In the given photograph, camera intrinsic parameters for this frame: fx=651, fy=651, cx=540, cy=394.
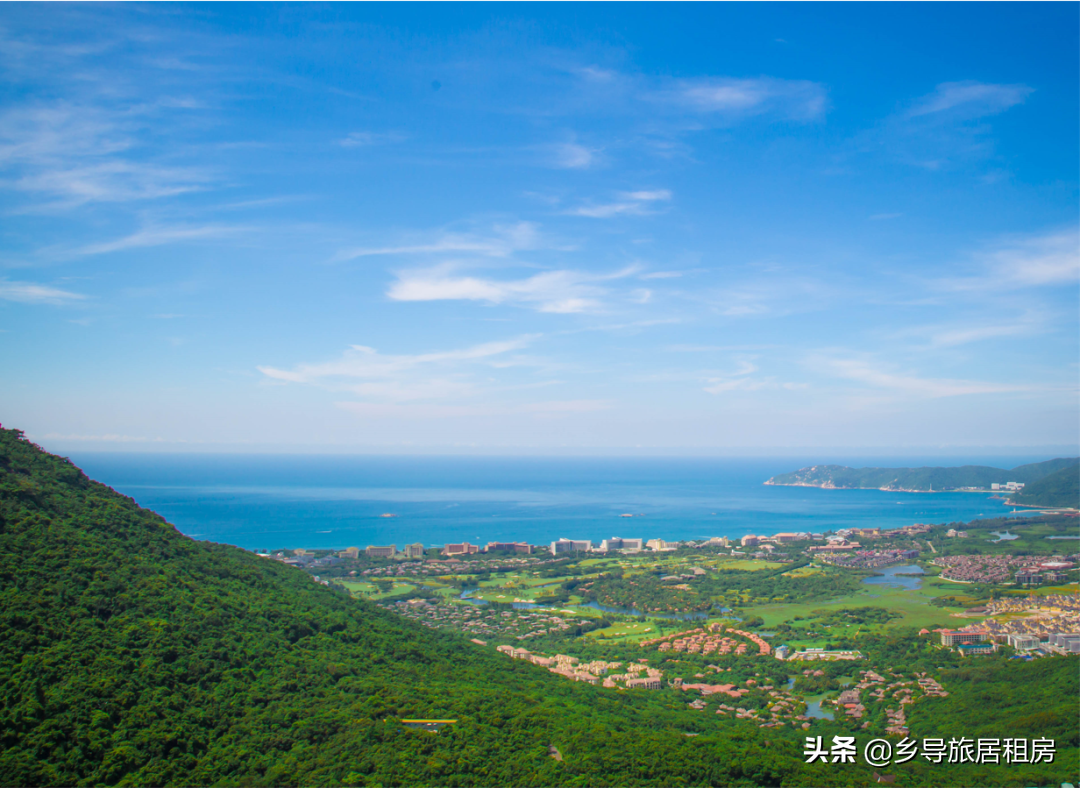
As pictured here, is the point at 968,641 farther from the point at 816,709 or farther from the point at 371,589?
the point at 371,589

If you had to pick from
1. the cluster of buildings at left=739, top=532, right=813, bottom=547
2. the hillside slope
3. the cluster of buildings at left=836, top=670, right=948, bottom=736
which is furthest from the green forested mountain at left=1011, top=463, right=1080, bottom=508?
the hillside slope

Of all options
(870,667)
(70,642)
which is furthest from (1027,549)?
(70,642)

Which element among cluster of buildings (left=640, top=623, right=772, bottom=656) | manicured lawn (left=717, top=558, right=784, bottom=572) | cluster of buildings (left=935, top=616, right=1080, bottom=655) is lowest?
manicured lawn (left=717, top=558, right=784, bottom=572)

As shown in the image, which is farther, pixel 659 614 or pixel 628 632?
pixel 659 614

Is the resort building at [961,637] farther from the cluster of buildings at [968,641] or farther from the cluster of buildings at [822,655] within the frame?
the cluster of buildings at [822,655]

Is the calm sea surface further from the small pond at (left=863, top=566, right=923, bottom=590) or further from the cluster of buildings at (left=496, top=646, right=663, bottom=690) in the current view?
the cluster of buildings at (left=496, top=646, right=663, bottom=690)

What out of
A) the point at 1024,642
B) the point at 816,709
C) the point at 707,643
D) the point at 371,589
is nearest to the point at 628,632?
the point at 707,643

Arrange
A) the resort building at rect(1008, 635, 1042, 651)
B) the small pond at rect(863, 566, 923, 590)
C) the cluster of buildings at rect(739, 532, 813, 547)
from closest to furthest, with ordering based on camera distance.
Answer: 1. the resort building at rect(1008, 635, 1042, 651)
2. the small pond at rect(863, 566, 923, 590)
3. the cluster of buildings at rect(739, 532, 813, 547)
